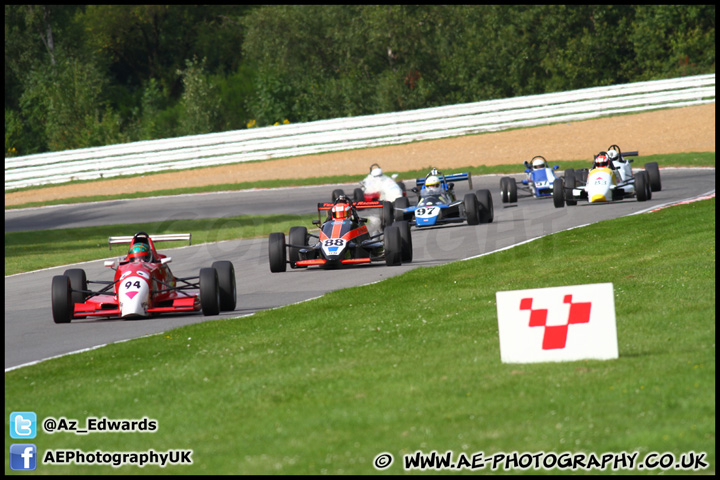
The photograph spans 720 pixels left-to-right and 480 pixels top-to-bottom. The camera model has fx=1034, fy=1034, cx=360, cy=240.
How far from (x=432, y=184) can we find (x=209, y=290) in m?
10.9

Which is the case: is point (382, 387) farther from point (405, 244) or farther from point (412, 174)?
point (412, 174)

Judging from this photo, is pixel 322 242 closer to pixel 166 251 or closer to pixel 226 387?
pixel 166 251

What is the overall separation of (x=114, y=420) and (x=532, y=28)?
4952 cm

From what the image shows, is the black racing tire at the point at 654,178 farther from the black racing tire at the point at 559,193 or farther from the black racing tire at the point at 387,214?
the black racing tire at the point at 387,214

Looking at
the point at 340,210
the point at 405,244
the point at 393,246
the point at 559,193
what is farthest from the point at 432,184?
the point at 393,246

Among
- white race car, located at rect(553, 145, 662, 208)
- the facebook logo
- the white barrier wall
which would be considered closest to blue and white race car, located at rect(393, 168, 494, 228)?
white race car, located at rect(553, 145, 662, 208)

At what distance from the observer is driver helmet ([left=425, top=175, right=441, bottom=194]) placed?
23750 mm

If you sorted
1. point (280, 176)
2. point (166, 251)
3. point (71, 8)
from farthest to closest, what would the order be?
1. point (71, 8)
2. point (280, 176)
3. point (166, 251)

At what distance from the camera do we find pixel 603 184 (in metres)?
24.1

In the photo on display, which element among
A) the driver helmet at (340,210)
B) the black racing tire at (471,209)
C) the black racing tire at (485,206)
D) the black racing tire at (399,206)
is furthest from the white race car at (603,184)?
the driver helmet at (340,210)

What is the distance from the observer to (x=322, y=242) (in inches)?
720

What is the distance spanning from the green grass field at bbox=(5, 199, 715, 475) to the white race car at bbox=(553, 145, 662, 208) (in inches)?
408

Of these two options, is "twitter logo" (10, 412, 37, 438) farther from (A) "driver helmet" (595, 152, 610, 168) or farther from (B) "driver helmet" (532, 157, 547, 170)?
(B) "driver helmet" (532, 157, 547, 170)

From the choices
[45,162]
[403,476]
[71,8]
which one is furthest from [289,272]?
[71,8]
